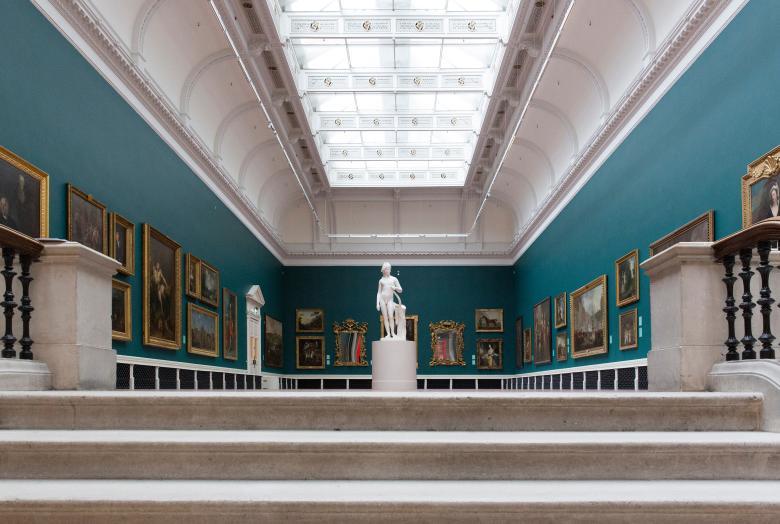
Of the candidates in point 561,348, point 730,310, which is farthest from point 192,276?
point 730,310

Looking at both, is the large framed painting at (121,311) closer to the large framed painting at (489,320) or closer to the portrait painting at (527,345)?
the portrait painting at (527,345)

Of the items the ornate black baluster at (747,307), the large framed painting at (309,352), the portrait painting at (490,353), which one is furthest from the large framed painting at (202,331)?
the portrait painting at (490,353)

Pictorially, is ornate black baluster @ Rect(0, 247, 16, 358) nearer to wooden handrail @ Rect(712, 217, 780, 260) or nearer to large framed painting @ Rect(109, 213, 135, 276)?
large framed painting @ Rect(109, 213, 135, 276)

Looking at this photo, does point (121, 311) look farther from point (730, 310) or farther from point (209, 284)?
point (730, 310)

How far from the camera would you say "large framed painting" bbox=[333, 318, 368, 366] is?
30.9 meters

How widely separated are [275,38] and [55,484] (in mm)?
14320

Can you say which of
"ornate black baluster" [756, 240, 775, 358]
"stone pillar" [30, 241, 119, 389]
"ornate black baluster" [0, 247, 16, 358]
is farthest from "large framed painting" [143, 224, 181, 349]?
"ornate black baluster" [756, 240, 775, 358]

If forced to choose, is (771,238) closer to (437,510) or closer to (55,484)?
(437,510)

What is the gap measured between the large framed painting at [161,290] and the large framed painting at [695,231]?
10176 mm

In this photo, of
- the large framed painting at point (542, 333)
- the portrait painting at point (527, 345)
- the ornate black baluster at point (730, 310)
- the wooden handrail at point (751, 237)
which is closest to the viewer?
the wooden handrail at point (751, 237)

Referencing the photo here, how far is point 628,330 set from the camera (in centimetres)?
1555

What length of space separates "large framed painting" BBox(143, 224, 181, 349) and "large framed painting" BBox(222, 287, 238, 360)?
4.35 metres

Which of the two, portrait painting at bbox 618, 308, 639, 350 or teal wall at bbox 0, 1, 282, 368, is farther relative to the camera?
portrait painting at bbox 618, 308, 639, 350

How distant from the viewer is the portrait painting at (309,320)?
31.3 meters
